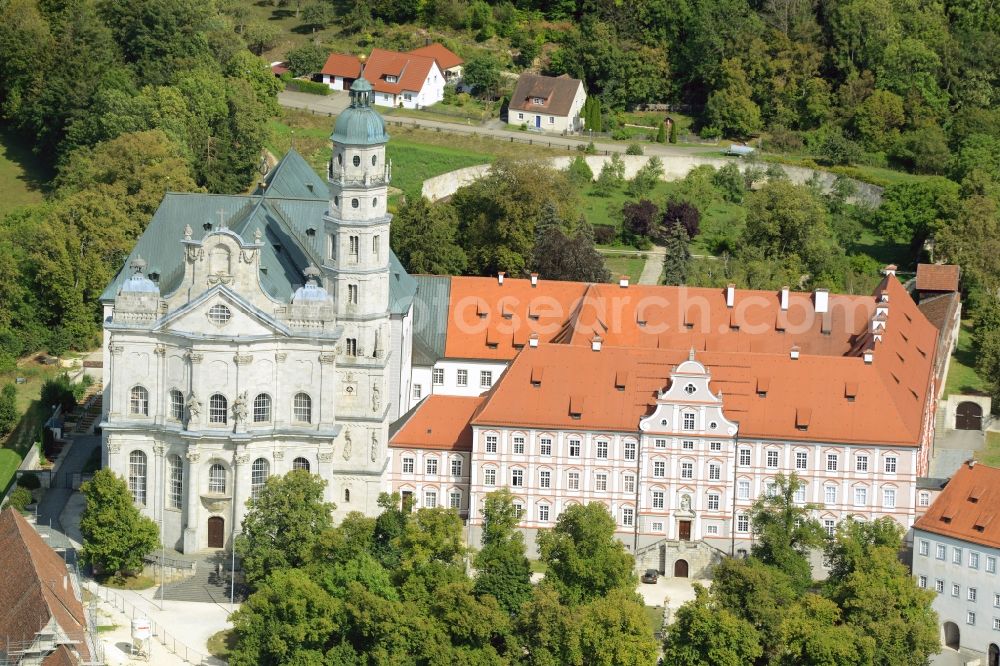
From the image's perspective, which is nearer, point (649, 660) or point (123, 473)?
point (649, 660)

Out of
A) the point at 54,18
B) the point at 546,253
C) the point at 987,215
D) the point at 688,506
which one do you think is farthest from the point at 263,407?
the point at 54,18

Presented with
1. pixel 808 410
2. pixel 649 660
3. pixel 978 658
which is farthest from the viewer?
pixel 808 410

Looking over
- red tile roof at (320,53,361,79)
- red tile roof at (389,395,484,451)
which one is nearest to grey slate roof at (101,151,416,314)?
red tile roof at (389,395,484,451)

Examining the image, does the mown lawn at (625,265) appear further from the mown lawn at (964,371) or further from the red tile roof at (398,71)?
the red tile roof at (398,71)

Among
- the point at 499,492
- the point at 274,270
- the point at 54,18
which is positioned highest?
the point at 54,18

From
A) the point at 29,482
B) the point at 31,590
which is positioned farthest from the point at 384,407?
the point at 31,590

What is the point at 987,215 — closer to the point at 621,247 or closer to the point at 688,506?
the point at 621,247

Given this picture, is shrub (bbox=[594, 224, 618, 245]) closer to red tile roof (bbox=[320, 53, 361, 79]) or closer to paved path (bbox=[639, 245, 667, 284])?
paved path (bbox=[639, 245, 667, 284])
